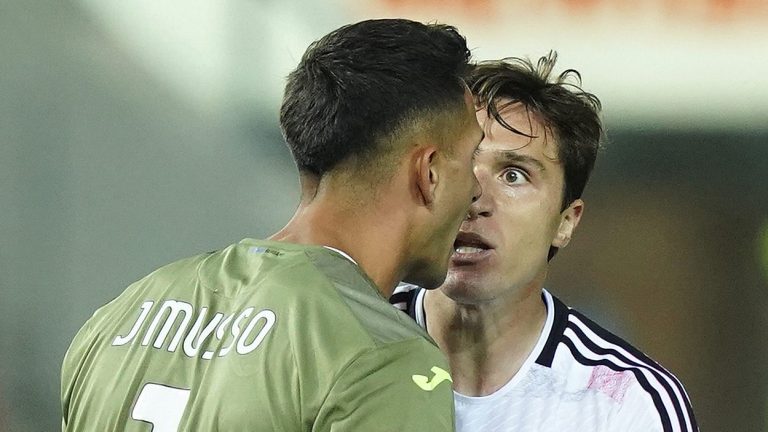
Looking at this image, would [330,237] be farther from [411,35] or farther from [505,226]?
[505,226]

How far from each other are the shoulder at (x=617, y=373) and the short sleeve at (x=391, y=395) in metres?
0.58

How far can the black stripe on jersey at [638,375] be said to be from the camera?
153 cm

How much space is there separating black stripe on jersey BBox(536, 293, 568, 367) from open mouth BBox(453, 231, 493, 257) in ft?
0.48

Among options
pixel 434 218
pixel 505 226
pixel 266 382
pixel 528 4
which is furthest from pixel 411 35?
pixel 528 4

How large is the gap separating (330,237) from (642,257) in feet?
4.05

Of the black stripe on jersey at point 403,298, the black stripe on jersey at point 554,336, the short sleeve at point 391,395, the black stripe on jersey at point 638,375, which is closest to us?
the short sleeve at point 391,395

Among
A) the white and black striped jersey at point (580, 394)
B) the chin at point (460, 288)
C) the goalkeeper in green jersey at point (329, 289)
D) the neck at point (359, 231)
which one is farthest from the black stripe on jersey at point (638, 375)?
the neck at point (359, 231)

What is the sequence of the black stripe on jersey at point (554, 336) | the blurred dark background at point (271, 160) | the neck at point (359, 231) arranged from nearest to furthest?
the neck at point (359, 231), the black stripe on jersey at point (554, 336), the blurred dark background at point (271, 160)

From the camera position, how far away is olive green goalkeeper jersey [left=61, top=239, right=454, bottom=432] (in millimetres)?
1003

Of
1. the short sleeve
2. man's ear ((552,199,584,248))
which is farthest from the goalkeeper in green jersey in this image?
man's ear ((552,199,584,248))

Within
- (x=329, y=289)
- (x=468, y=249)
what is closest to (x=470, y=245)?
(x=468, y=249)

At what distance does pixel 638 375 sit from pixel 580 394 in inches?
3.4

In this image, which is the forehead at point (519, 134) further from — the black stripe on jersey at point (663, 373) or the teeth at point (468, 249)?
the black stripe on jersey at point (663, 373)

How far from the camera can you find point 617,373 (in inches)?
62.7
